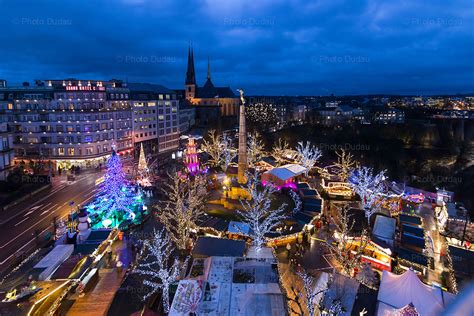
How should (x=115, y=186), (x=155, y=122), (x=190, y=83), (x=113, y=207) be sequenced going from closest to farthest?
(x=113, y=207) → (x=115, y=186) → (x=155, y=122) → (x=190, y=83)

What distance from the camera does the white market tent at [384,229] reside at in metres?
21.5

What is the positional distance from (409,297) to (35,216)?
30.7 m

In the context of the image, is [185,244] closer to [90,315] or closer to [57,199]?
[90,315]

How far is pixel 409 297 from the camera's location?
13.9m

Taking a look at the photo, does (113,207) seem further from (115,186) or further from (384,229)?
(384,229)

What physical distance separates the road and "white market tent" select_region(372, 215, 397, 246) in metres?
26.1

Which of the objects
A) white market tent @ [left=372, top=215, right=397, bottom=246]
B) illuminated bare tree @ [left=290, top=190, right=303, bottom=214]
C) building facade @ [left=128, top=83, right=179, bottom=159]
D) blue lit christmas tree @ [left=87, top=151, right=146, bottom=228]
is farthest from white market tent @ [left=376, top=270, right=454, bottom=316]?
building facade @ [left=128, top=83, right=179, bottom=159]

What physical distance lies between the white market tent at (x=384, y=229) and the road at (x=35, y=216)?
26085mm

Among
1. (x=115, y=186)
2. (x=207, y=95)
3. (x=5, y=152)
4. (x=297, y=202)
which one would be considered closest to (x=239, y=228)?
(x=297, y=202)

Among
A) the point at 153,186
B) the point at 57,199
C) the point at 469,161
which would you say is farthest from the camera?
the point at 469,161

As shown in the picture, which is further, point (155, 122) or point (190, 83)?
point (190, 83)

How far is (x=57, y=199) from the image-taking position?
32.2 metres

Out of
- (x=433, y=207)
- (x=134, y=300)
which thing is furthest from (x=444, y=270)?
(x=134, y=300)

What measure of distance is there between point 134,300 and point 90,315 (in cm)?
215
